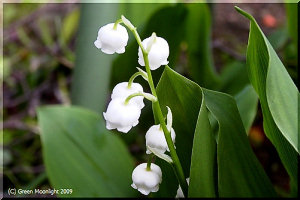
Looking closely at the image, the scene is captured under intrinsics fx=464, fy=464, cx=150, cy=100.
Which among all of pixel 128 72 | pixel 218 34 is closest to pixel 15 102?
pixel 128 72

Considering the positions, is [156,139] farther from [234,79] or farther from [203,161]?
[234,79]

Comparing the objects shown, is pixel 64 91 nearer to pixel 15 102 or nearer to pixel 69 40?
pixel 15 102

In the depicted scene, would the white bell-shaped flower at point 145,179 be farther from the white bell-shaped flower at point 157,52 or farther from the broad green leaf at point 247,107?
the broad green leaf at point 247,107

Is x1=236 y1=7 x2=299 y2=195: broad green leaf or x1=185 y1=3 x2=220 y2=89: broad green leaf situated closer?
x1=236 y1=7 x2=299 y2=195: broad green leaf

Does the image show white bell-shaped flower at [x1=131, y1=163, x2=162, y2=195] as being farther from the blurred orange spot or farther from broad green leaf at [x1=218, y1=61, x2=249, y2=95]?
the blurred orange spot

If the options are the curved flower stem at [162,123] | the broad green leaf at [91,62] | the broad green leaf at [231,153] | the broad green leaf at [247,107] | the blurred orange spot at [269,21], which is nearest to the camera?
the curved flower stem at [162,123]

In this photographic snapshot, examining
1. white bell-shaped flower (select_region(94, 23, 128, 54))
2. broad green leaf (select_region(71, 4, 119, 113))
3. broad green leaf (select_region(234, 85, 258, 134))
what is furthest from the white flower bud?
broad green leaf (select_region(71, 4, 119, 113))

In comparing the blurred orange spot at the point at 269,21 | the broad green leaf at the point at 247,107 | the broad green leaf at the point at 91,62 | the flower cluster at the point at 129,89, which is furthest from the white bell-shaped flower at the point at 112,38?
the blurred orange spot at the point at 269,21

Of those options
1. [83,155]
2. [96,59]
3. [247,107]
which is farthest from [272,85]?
[96,59]

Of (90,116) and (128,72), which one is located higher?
(128,72)
